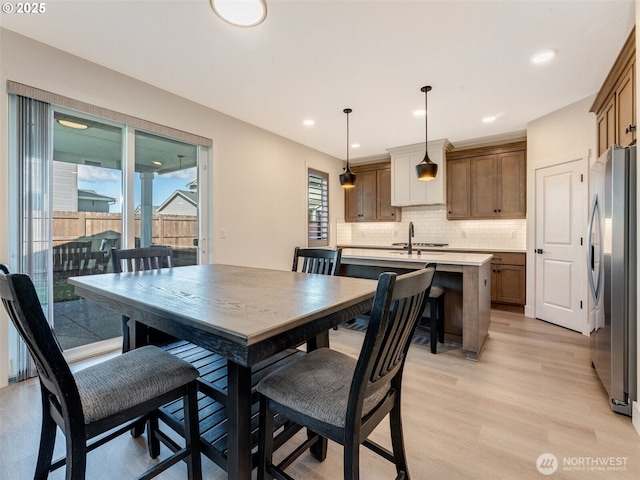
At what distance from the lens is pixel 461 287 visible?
9.88ft

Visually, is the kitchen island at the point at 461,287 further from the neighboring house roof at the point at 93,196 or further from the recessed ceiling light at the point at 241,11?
the neighboring house roof at the point at 93,196

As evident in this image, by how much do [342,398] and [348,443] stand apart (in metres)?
0.13

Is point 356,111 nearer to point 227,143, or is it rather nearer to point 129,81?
point 227,143

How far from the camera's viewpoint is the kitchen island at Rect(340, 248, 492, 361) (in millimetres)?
2717

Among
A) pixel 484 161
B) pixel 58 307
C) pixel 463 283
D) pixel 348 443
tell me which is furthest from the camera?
pixel 484 161

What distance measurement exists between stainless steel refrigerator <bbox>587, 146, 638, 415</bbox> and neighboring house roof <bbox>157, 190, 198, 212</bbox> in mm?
3703

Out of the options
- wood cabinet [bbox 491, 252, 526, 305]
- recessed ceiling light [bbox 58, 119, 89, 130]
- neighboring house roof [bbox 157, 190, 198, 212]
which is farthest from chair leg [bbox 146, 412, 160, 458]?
wood cabinet [bbox 491, 252, 526, 305]

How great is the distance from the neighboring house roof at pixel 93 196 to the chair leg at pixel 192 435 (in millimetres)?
2374

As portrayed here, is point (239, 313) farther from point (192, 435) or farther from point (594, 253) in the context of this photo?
point (594, 253)

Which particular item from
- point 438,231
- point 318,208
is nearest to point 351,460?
point 318,208

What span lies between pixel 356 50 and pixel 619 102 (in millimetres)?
2252

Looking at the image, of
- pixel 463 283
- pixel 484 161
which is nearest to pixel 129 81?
pixel 463 283

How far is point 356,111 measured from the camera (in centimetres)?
365

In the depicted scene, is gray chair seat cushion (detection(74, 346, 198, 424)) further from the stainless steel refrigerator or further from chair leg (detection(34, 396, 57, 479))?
the stainless steel refrigerator
